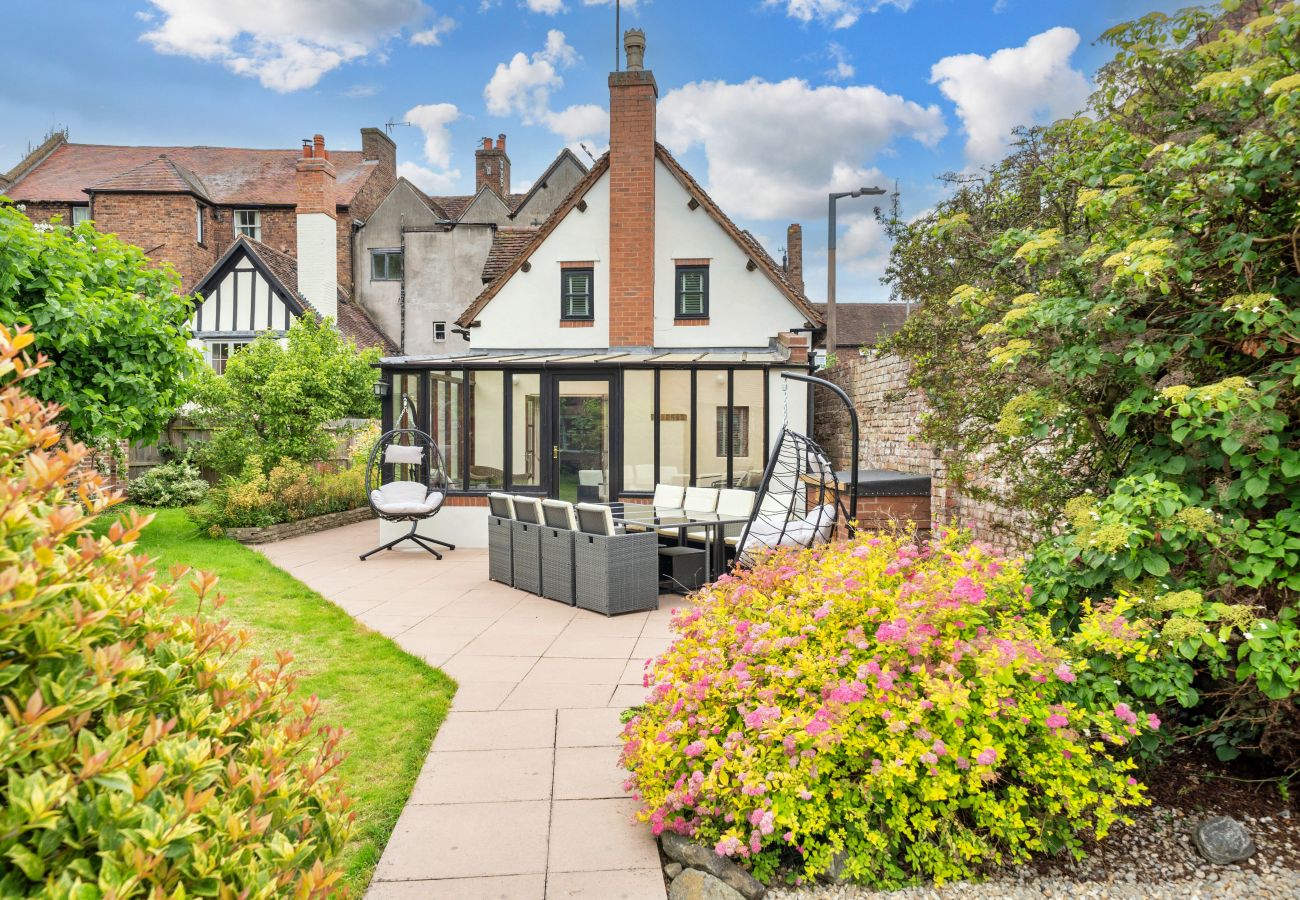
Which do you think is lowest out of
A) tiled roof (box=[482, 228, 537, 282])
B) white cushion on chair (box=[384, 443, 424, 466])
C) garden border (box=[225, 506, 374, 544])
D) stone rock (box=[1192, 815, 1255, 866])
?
garden border (box=[225, 506, 374, 544])

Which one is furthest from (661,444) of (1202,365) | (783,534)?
(1202,365)

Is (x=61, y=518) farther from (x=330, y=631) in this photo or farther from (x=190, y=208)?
(x=190, y=208)

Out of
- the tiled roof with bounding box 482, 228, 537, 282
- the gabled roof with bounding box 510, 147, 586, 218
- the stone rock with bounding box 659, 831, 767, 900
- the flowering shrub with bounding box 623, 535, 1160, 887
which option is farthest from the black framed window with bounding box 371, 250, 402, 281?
Result: the stone rock with bounding box 659, 831, 767, 900

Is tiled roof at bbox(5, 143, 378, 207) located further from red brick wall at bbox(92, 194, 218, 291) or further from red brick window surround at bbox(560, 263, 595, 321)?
red brick window surround at bbox(560, 263, 595, 321)

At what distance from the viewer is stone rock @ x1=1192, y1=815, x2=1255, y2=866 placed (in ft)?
8.69

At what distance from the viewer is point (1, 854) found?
103cm

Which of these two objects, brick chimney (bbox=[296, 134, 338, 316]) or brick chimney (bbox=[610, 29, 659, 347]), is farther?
brick chimney (bbox=[296, 134, 338, 316])

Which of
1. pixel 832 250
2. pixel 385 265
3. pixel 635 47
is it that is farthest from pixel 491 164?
pixel 832 250

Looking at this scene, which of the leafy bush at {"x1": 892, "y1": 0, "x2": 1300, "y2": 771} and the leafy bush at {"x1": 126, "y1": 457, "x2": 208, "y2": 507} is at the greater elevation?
the leafy bush at {"x1": 892, "y1": 0, "x2": 1300, "y2": 771}

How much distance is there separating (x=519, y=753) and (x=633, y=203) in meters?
12.0

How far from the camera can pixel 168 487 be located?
15.0m

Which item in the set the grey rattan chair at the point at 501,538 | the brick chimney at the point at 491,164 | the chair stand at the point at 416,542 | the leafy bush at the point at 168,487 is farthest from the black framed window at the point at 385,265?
the grey rattan chair at the point at 501,538

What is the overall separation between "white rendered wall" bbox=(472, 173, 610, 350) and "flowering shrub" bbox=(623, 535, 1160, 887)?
1188cm

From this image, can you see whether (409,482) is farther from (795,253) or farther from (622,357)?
(795,253)
